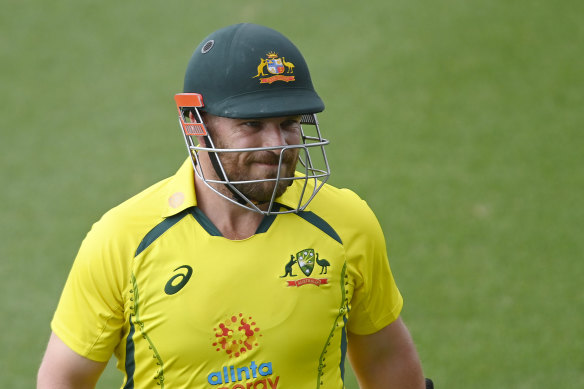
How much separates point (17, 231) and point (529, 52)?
486cm

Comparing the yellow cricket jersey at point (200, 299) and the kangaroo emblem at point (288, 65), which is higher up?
the kangaroo emblem at point (288, 65)

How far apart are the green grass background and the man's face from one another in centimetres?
293

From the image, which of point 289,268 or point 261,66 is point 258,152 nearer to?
point 261,66

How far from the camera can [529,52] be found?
25.3 ft

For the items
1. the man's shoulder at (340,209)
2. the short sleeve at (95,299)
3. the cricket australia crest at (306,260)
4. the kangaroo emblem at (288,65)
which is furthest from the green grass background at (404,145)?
the kangaroo emblem at (288,65)

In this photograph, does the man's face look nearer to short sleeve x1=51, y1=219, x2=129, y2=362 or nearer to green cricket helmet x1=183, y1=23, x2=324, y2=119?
green cricket helmet x1=183, y1=23, x2=324, y2=119

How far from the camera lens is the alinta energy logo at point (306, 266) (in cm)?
249

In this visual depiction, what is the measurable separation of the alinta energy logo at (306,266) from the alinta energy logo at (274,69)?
531 millimetres

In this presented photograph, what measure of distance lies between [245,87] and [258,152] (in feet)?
0.67

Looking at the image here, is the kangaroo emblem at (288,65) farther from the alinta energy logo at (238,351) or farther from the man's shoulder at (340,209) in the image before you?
the alinta energy logo at (238,351)

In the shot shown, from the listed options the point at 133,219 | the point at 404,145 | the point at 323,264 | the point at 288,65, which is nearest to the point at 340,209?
the point at 323,264

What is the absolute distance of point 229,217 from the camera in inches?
99.6

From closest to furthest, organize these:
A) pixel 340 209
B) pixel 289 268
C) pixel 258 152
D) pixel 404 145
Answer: pixel 258 152 < pixel 289 268 < pixel 340 209 < pixel 404 145

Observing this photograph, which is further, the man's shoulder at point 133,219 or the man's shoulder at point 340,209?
the man's shoulder at point 340,209
